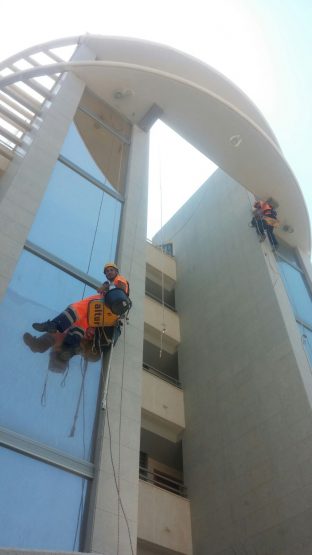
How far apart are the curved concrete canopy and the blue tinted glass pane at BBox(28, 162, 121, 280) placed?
10.2 feet

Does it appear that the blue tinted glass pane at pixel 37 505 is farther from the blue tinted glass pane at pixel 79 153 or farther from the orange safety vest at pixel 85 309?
the blue tinted glass pane at pixel 79 153

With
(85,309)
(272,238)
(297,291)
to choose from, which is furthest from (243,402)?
(85,309)

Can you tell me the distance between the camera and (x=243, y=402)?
1167cm

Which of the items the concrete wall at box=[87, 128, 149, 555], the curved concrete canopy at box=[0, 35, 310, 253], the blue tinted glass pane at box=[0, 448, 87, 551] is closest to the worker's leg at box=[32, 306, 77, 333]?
the concrete wall at box=[87, 128, 149, 555]

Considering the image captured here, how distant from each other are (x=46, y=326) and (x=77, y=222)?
2.52 metres

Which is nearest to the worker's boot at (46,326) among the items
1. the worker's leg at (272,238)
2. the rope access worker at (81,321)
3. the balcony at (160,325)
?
the rope access worker at (81,321)

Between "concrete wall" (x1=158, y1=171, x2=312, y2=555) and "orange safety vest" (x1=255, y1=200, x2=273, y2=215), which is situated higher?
"orange safety vest" (x1=255, y1=200, x2=273, y2=215)

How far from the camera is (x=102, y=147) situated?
1044 centimetres

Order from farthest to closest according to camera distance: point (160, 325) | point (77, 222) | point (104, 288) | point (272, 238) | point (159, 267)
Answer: point (159, 267) < point (160, 325) < point (272, 238) < point (77, 222) < point (104, 288)

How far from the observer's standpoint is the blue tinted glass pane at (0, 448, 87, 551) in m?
4.45

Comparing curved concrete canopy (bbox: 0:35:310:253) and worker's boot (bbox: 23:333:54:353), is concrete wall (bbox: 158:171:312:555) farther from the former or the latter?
worker's boot (bbox: 23:333:54:353)

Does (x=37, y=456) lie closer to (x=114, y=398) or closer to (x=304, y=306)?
(x=114, y=398)

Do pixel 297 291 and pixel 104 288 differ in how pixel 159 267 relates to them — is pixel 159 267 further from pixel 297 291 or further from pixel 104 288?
pixel 104 288

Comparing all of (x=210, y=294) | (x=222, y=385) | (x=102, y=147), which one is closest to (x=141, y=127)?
(x=102, y=147)
